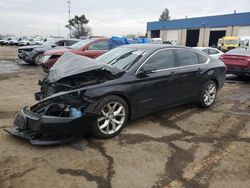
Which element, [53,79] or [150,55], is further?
[150,55]

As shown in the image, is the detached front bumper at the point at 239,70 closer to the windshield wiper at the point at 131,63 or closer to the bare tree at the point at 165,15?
the windshield wiper at the point at 131,63

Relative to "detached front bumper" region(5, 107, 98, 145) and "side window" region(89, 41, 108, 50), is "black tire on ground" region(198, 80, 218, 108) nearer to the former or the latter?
"detached front bumper" region(5, 107, 98, 145)

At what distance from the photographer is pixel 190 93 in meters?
6.15

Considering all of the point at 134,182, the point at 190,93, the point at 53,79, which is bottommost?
the point at 134,182

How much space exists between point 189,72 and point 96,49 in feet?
21.0

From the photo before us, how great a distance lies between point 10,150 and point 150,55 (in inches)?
117

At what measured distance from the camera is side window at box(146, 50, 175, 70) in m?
5.38

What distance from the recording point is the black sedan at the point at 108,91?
4199 mm

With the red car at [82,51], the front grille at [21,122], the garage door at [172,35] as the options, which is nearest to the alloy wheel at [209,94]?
the front grille at [21,122]

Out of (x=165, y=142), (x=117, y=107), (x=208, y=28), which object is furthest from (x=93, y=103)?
(x=208, y=28)

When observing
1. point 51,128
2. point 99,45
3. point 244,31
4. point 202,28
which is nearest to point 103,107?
point 51,128

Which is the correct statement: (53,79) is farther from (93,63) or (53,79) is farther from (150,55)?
(150,55)

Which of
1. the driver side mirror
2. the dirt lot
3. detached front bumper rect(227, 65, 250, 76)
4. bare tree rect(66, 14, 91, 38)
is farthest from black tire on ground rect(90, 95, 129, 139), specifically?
bare tree rect(66, 14, 91, 38)

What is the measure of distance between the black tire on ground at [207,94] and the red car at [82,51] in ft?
19.2
